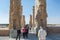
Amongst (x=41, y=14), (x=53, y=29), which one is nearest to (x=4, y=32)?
(x=41, y=14)

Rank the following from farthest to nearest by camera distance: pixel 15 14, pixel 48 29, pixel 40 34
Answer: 1. pixel 48 29
2. pixel 15 14
3. pixel 40 34

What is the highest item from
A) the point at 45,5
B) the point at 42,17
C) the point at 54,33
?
the point at 45,5

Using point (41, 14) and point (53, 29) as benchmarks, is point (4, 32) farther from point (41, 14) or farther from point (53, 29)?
point (53, 29)

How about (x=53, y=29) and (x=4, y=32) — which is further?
(x=53, y=29)

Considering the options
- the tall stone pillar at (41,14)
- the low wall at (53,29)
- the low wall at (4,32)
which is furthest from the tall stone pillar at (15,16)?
the low wall at (53,29)

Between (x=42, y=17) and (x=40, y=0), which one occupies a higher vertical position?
(x=40, y=0)

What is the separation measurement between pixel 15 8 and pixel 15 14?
0.60 meters

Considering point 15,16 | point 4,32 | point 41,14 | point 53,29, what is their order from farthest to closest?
point 53,29 → point 4,32 → point 41,14 → point 15,16

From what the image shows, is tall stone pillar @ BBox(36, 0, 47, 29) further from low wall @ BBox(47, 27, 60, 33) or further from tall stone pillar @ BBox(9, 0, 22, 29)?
tall stone pillar @ BBox(9, 0, 22, 29)

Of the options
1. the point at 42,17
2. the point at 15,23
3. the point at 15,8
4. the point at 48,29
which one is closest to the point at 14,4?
the point at 15,8

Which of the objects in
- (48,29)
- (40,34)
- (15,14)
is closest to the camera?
(40,34)

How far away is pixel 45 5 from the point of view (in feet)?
57.3

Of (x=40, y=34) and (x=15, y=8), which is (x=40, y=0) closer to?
(x=15, y=8)

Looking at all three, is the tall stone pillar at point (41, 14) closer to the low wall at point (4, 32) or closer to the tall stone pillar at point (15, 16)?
the tall stone pillar at point (15, 16)
